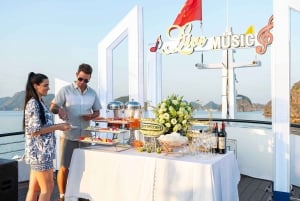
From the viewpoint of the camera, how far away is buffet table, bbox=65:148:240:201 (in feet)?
6.26

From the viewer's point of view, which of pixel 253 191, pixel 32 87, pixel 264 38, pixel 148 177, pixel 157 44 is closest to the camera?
pixel 148 177

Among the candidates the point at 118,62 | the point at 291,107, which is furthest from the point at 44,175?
the point at 291,107

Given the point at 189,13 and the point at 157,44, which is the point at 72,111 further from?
the point at 189,13

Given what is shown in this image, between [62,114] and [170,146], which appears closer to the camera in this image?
[170,146]

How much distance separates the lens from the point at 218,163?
1987 mm

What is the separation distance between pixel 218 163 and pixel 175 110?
1.72ft

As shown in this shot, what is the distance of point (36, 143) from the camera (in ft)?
7.55

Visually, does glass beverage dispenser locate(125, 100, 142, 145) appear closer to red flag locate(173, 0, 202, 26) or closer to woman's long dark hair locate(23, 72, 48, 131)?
woman's long dark hair locate(23, 72, 48, 131)

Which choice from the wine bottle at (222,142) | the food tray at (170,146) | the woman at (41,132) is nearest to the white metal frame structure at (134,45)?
the woman at (41,132)

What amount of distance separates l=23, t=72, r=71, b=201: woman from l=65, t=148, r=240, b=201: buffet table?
0.22 m

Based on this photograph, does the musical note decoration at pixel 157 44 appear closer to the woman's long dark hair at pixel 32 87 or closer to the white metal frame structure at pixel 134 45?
the white metal frame structure at pixel 134 45

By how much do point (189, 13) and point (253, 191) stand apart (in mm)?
2566

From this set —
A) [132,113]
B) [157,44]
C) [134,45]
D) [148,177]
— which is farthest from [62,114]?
[157,44]

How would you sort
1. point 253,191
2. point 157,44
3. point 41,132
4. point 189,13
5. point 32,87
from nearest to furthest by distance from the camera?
point 41,132
point 32,87
point 253,191
point 189,13
point 157,44
